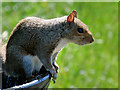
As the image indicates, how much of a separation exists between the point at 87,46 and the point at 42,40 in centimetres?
153

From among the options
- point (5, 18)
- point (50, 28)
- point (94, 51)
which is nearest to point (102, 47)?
point (94, 51)

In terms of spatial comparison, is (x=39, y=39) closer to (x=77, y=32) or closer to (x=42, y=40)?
(x=42, y=40)

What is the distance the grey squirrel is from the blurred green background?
2.87 ft

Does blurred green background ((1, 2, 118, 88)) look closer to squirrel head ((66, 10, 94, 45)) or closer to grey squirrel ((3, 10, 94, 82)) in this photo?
grey squirrel ((3, 10, 94, 82))

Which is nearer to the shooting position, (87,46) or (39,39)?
(39,39)

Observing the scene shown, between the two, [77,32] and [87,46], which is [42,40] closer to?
[77,32]

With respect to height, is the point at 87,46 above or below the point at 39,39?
below

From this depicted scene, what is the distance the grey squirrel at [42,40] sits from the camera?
1764 millimetres

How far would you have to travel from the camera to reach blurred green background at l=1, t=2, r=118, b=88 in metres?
2.88

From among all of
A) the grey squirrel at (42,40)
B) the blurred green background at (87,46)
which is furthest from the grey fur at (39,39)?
the blurred green background at (87,46)

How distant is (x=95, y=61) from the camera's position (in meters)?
3.08

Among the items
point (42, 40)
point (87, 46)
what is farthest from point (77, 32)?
point (87, 46)

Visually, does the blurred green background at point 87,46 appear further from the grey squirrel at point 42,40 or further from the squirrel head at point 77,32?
the squirrel head at point 77,32

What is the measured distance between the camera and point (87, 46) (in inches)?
127
